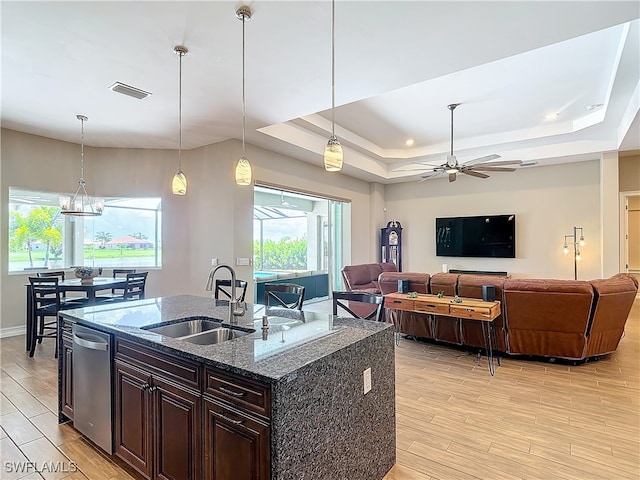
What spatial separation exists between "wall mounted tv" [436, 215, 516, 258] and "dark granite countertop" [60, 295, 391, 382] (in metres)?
6.40

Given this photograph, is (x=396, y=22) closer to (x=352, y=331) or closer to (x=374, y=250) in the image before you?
(x=352, y=331)

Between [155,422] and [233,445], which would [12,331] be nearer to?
[155,422]

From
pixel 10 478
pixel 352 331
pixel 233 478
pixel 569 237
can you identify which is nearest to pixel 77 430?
pixel 10 478

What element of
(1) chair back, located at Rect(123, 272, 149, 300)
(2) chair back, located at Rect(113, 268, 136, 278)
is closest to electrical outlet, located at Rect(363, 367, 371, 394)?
(1) chair back, located at Rect(123, 272, 149, 300)

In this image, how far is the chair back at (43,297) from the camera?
14.0 ft

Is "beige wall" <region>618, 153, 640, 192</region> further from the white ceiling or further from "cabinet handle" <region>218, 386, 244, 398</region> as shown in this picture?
"cabinet handle" <region>218, 386, 244, 398</region>

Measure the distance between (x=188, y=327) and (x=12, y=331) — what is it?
460 centimetres

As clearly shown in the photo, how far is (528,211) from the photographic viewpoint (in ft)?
24.5

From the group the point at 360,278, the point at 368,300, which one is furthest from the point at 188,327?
the point at 360,278

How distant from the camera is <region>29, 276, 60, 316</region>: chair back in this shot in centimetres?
Result: 427

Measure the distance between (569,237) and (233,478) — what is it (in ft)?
25.6

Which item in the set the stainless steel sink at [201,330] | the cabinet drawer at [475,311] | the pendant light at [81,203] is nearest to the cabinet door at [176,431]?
the stainless steel sink at [201,330]

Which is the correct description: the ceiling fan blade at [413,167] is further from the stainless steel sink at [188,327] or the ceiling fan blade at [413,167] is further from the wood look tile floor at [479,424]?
the stainless steel sink at [188,327]

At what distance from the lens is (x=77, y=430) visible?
262 cm
